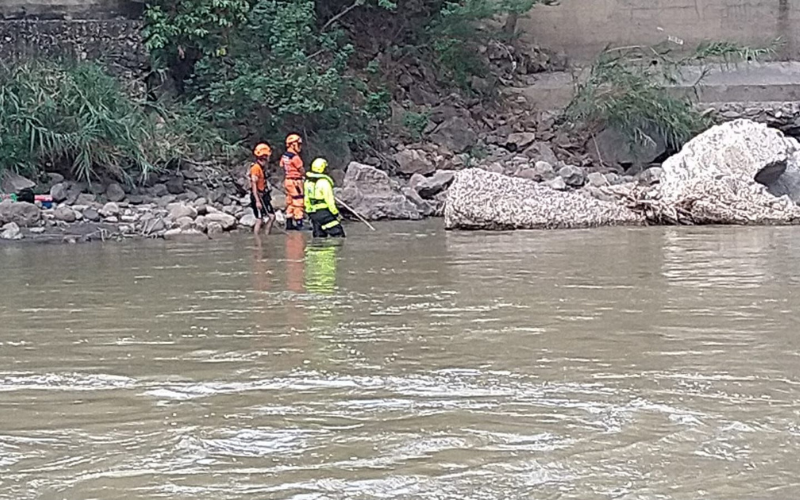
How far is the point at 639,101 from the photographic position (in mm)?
20156

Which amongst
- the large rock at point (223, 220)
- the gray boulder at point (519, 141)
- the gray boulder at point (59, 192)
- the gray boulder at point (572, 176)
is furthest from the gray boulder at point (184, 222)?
the gray boulder at point (519, 141)

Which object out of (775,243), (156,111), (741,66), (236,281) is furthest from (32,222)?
(741,66)

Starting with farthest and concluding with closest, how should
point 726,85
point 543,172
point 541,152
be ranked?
point 726,85, point 541,152, point 543,172

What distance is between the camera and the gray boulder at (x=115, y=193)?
16719 mm

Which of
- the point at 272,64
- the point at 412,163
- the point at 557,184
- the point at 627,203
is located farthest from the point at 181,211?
the point at 412,163

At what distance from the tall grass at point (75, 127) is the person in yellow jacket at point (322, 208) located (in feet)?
12.8

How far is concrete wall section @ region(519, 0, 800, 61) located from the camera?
925 inches

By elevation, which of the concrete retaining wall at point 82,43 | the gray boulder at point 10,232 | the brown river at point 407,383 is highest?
the concrete retaining wall at point 82,43

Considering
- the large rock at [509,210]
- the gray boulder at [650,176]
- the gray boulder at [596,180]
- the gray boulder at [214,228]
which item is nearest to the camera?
the large rock at [509,210]

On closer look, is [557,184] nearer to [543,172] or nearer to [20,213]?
[543,172]

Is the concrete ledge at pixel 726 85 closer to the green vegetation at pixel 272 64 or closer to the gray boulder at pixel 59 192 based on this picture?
the green vegetation at pixel 272 64

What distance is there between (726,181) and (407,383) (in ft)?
33.7

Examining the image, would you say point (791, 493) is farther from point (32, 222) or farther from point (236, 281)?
point (32, 222)

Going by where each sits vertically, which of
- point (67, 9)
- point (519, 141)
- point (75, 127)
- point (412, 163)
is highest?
point (67, 9)
